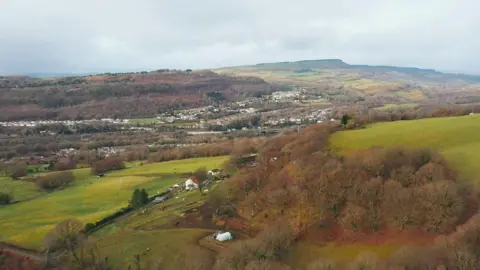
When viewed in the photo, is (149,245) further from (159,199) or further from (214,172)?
(214,172)

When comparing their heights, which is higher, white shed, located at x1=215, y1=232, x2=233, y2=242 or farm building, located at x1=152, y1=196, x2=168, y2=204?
white shed, located at x1=215, y1=232, x2=233, y2=242

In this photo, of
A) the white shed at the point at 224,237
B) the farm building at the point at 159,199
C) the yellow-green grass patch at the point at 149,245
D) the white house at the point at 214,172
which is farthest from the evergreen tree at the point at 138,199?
the white shed at the point at 224,237

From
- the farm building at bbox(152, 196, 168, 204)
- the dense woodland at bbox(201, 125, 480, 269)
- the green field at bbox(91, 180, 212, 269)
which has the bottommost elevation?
the farm building at bbox(152, 196, 168, 204)

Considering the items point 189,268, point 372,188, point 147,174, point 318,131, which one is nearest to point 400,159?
point 372,188

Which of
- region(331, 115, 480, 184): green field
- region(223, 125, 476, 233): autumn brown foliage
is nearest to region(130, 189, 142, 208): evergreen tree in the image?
region(223, 125, 476, 233): autumn brown foliage

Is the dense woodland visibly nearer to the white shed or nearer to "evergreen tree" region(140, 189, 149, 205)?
the white shed

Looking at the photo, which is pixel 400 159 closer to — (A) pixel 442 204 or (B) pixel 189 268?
(A) pixel 442 204

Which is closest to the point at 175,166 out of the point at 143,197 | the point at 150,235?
the point at 143,197

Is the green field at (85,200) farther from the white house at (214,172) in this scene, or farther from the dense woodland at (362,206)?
the dense woodland at (362,206)
